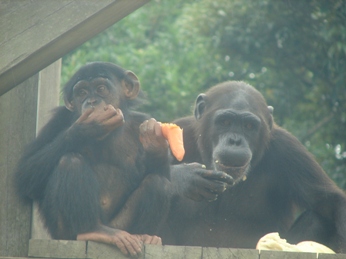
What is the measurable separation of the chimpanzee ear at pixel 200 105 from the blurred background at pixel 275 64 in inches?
193

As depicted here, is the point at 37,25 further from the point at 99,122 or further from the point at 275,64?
the point at 275,64

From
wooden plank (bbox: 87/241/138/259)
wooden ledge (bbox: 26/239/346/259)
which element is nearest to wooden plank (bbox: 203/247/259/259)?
Answer: wooden ledge (bbox: 26/239/346/259)

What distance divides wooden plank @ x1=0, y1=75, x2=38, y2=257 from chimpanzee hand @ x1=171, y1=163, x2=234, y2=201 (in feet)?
4.86

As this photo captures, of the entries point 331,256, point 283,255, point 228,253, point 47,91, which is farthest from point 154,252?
point 47,91

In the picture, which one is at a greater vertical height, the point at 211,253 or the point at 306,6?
the point at 211,253

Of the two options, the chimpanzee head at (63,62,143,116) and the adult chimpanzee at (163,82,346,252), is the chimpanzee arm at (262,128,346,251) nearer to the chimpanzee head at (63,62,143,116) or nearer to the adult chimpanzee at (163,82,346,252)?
the adult chimpanzee at (163,82,346,252)

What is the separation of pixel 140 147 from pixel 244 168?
1051mm

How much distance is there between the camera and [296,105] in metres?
13.7

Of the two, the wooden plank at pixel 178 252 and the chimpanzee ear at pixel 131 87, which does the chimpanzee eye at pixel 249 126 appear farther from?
the wooden plank at pixel 178 252

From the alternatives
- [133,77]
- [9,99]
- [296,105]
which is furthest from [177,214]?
[296,105]

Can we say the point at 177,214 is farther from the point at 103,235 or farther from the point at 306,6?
the point at 306,6

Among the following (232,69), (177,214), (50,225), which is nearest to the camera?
(50,225)

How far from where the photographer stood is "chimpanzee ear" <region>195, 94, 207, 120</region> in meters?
7.49

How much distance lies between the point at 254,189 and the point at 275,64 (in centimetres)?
670
